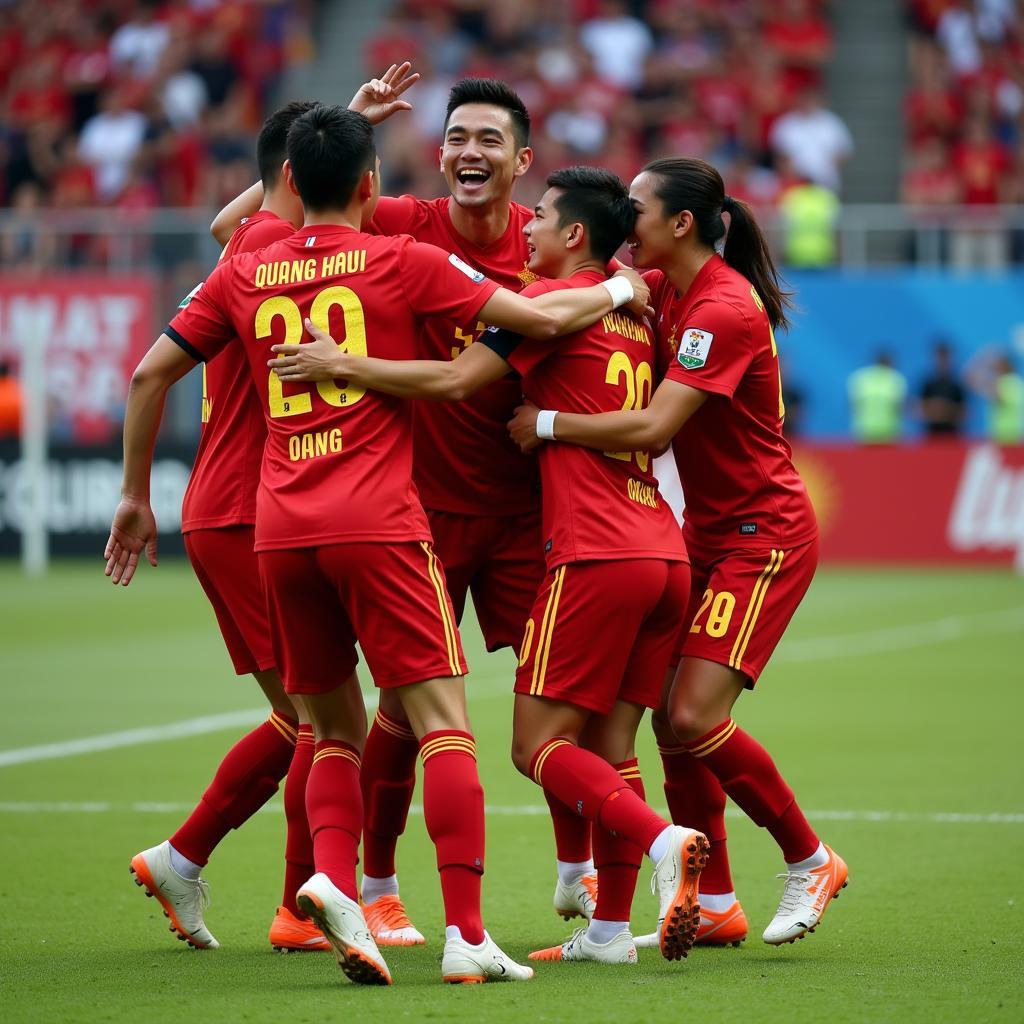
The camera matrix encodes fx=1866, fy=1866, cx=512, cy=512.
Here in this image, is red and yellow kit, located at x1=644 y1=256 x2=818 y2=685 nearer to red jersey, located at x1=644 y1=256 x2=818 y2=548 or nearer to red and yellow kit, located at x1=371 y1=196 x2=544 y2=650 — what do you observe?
red jersey, located at x1=644 y1=256 x2=818 y2=548

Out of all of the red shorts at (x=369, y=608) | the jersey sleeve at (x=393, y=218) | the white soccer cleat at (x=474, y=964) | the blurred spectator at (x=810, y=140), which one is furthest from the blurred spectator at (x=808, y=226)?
the white soccer cleat at (x=474, y=964)

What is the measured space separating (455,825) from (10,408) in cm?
1843

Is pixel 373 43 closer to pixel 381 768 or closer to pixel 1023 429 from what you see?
pixel 1023 429

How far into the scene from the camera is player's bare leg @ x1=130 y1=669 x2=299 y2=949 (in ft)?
18.9

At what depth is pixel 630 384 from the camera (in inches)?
217

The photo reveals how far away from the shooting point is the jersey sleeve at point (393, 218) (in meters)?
6.23

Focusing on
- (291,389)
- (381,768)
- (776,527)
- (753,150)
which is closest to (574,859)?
(381,768)

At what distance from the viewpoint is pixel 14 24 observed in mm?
27328

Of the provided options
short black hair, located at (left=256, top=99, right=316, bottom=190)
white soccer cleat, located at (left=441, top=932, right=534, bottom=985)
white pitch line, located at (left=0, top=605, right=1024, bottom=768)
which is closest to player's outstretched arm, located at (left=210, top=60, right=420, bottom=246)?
short black hair, located at (left=256, top=99, right=316, bottom=190)

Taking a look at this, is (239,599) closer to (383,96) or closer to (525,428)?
(525,428)

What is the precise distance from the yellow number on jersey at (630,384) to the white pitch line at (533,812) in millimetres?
2945

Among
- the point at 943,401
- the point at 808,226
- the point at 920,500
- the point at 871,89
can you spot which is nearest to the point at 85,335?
the point at 808,226

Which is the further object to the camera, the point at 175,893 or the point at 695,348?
the point at 175,893

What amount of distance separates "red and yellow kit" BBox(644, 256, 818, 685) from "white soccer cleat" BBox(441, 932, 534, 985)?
1.17 metres
